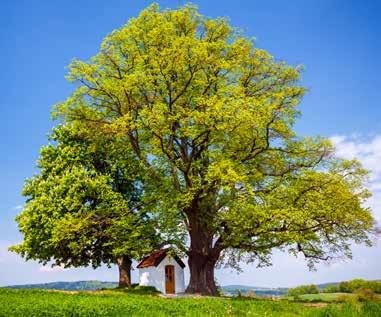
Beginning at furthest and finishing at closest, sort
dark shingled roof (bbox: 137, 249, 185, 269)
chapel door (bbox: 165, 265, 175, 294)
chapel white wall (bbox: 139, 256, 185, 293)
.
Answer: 1. chapel door (bbox: 165, 265, 175, 294)
2. dark shingled roof (bbox: 137, 249, 185, 269)
3. chapel white wall (bbox: 139, 256, 185, 293)

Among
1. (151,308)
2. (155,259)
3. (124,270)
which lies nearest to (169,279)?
(155,259)

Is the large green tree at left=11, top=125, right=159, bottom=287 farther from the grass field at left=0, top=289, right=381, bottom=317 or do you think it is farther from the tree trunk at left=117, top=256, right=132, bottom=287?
the grass field at left=0, top=289, right=381, bottom=317

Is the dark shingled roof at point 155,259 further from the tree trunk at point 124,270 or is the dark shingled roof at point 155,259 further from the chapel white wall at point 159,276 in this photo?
the tree trunk at point 124,270

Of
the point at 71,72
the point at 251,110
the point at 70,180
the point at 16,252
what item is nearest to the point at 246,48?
the point at 251,110

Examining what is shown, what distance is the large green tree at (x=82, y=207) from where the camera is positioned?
36156 millimetres

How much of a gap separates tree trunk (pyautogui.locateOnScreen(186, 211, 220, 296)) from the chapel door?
4797 millimetres

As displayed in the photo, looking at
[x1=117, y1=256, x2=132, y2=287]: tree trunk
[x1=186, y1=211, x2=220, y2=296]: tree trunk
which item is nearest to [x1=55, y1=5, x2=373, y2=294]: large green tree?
[x1=186, y1=211, x2=220, y2=296]: tree trunk

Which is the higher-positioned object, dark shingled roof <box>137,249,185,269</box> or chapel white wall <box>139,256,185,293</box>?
dark shingled roof <box>137,249,185,269</box>

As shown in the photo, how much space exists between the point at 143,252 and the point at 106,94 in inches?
489

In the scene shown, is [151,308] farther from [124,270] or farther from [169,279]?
[124,270]

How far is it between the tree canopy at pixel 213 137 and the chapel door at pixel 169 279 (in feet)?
16.4

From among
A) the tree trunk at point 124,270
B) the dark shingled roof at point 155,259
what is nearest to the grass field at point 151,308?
the dark shingled roof at point 155,259

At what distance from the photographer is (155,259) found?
4094 cm

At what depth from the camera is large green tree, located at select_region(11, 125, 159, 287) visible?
36.2 meters
